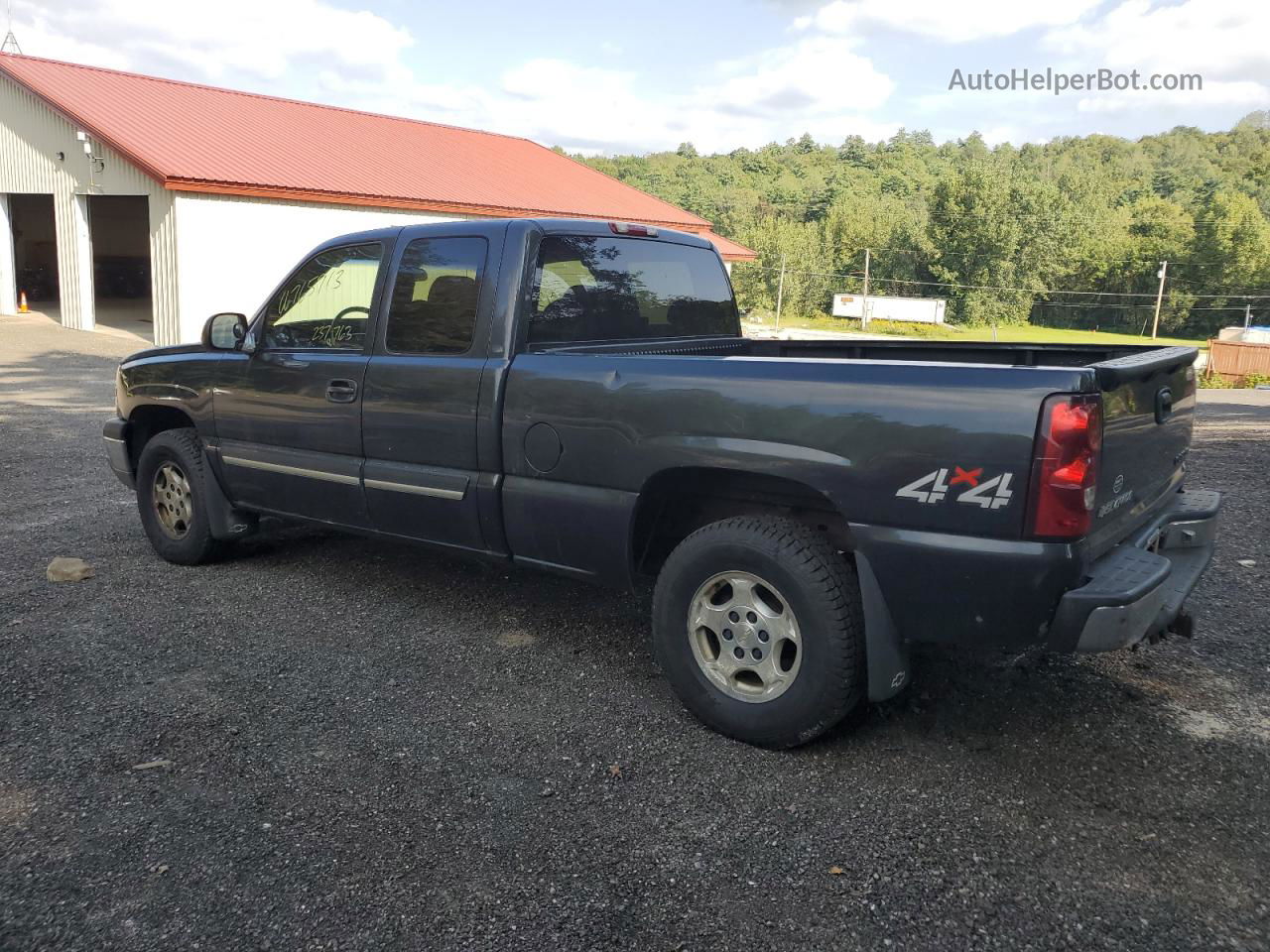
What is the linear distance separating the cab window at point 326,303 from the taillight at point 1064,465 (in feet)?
10.4

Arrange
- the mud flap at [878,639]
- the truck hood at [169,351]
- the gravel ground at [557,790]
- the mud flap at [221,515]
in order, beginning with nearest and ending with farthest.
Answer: the gravel ground at [557,790], the mud flap at [878,639], the mud flap at [221,515], the truck hood at [169,351]

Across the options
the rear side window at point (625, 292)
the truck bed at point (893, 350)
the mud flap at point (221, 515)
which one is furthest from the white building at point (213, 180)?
the truck bed at point (893, 350)

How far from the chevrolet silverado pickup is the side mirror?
0.06ft

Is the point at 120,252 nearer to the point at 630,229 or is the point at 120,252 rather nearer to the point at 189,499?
the point at 189,499

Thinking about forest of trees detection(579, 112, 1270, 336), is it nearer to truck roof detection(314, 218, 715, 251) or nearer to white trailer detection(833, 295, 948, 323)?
white trailer detection(833, 295, 948, 323)

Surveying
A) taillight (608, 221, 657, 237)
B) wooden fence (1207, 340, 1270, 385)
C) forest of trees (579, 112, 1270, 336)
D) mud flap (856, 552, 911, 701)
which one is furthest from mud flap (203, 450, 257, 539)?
forest of trees (579, 112, 1270, 336)

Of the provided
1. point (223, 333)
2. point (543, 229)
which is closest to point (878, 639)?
point (543, 229)

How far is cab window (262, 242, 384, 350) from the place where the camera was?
4.84 metres

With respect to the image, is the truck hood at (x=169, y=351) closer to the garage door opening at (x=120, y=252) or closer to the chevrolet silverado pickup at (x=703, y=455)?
the chevrolet silverado pickup at (x=703, y=455)

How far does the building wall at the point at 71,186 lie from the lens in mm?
19219

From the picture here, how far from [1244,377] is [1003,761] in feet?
108

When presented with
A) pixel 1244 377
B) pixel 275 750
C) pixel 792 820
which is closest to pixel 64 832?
pixel 275 750

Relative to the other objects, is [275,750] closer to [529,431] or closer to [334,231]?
Answer: [529,431]

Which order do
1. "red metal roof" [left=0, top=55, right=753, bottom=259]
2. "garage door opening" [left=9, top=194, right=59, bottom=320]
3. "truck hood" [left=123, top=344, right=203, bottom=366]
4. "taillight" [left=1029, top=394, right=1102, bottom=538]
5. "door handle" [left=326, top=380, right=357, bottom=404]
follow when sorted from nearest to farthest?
"taillight" [left=1029, top=394, right=1102, bottom=538]
"door handle" [left=326, top=380, right=357, bottom=404]
"truck hood" [left=123, top=344, right=203, bottom=366]
"red metal roof" [left=0, top=55, right=753, bottom=259]
"garage door opening" [left=9, top=194, right=59, bottom=320]
